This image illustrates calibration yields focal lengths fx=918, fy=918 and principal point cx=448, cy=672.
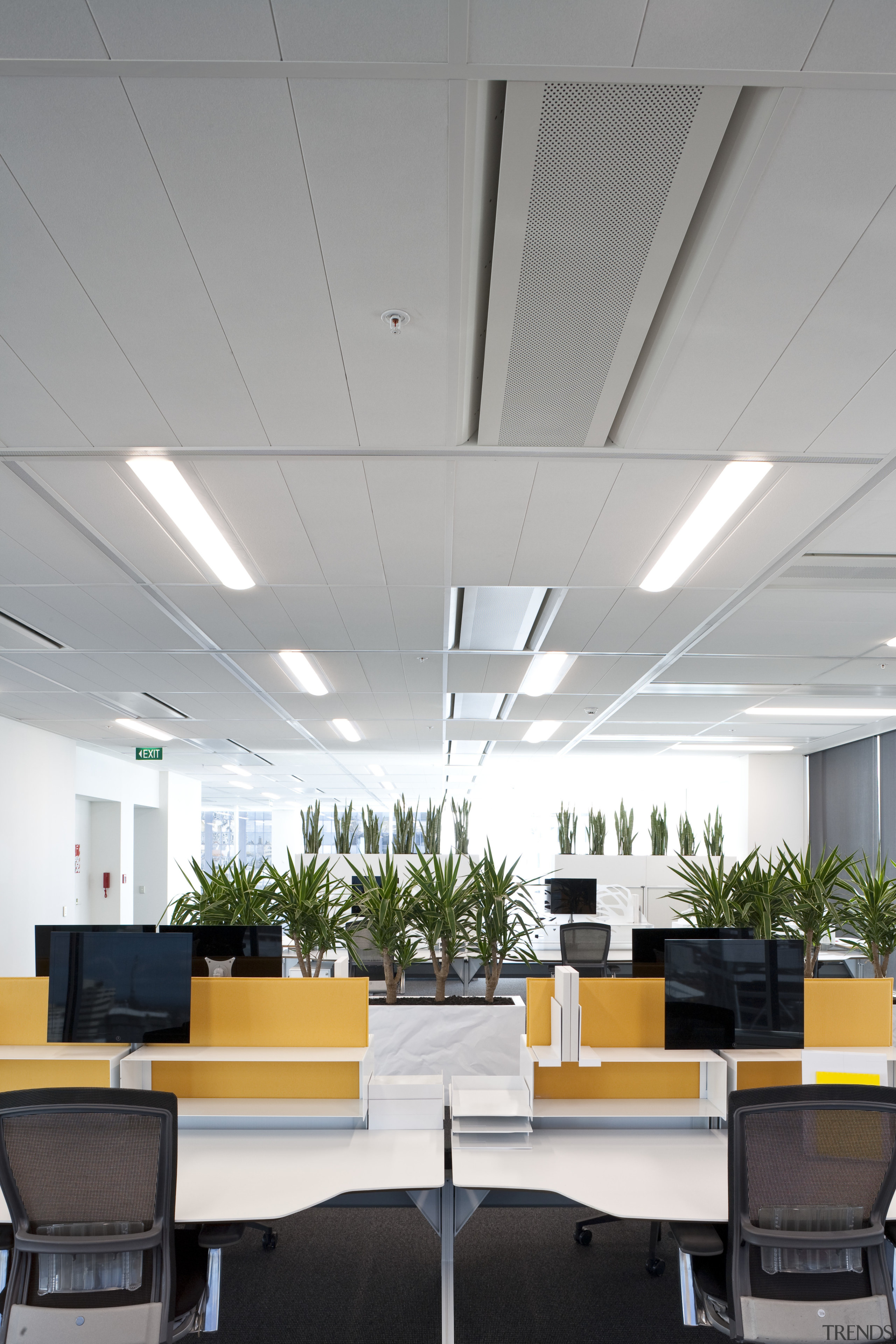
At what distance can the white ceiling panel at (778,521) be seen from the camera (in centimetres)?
304

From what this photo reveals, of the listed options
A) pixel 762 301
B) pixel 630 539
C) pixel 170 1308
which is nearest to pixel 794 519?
pixel 630 539

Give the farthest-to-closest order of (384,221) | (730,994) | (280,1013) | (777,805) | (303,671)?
1. (777,805)
2. (303,671)
3. (280,1013)
4. (730,994)
5. (384,221)

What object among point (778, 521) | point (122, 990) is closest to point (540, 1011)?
point (122, 990)

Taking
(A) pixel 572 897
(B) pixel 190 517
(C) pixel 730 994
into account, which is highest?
(B) pixel 190 517

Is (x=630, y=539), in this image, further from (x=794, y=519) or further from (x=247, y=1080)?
(x=247, y=1080)

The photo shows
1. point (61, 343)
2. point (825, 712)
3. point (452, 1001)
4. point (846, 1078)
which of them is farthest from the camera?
point (825, 712)

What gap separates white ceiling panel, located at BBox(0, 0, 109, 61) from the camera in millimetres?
1348

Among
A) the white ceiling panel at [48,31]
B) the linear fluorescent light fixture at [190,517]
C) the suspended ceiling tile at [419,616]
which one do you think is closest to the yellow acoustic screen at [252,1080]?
the linear fluorescent light fixture at [190,517]

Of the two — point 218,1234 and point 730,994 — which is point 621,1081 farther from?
point 218,1234

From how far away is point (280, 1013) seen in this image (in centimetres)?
338

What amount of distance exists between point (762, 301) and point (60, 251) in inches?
59.5

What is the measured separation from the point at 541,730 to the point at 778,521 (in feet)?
19.2

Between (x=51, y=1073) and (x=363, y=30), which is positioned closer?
(x=363, y=30)

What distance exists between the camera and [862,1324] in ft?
7.73
